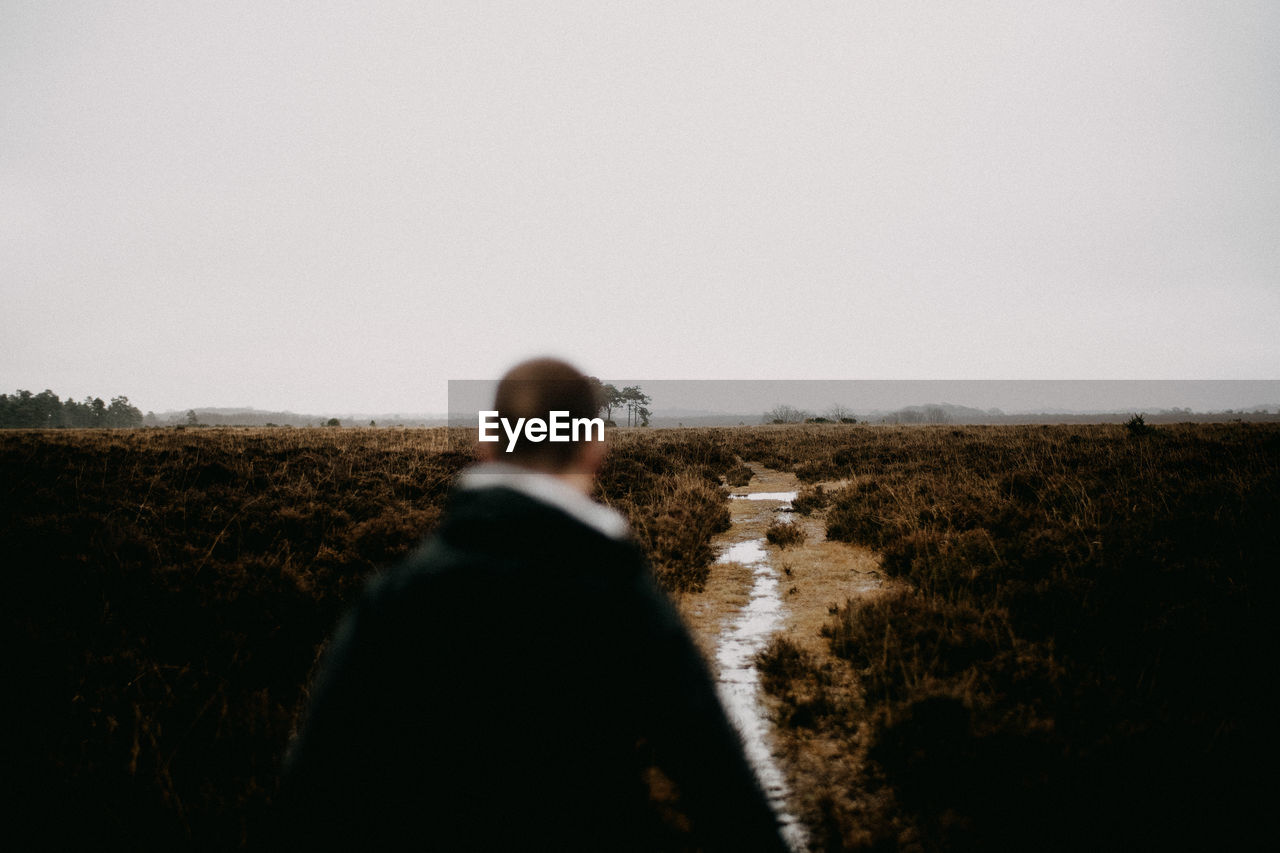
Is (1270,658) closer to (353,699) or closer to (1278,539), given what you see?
(1278,539)

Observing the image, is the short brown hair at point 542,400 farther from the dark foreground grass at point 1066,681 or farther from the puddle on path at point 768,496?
the puddle on path at point 768,496

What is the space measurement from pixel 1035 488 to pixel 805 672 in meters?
9.38

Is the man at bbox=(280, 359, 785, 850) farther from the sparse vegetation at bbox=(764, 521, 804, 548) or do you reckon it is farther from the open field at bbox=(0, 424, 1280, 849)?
the sparse vegetation at bbox=(764, 521, 804, 548)

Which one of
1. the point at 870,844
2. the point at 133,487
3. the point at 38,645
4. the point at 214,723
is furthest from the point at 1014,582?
the point at 133,487

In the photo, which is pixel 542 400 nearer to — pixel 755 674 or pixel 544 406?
pixel 544 406

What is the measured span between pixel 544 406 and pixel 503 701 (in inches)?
42.0

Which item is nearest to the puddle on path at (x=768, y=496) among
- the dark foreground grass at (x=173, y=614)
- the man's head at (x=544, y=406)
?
the dark foreground grass at (x=173, y=614)

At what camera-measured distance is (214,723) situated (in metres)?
4.61

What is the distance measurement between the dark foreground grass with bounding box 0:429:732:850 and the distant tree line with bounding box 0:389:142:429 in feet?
319

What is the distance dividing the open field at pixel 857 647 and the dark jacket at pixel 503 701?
8.37 ft

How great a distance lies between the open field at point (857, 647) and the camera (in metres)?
3.54

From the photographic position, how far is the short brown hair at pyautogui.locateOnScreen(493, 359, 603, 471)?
2.15 meters

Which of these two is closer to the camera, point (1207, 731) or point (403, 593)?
point (403, 593)

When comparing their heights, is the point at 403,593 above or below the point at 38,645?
above
